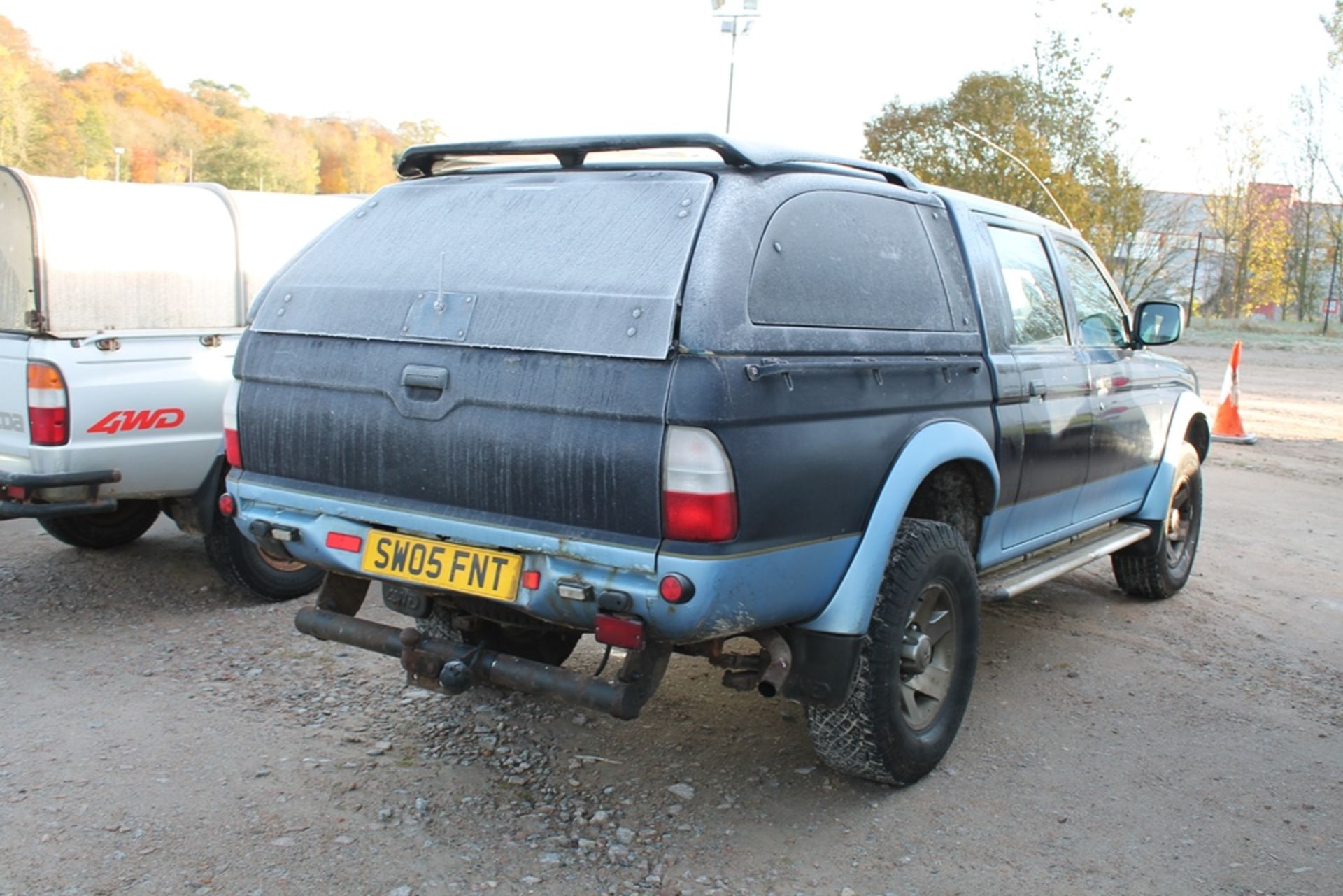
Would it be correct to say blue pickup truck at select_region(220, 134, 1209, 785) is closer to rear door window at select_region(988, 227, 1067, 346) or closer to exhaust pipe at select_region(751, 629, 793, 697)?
exhaust pipe at select_region(751, 629, 793, 697)

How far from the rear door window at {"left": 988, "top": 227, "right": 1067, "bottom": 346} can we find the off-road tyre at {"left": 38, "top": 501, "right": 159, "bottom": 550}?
4484mm

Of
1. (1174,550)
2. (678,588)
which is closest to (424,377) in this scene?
(678,588)

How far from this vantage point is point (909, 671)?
147 inches

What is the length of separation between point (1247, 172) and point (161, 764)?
156 ft

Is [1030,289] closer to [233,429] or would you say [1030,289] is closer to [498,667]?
[498,667]

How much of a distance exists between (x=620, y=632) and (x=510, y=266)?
110 centimetres

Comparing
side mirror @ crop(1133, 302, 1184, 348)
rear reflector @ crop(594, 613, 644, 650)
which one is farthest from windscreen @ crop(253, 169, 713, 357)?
side mirror @ crop(1133, 302, 1184, 348)

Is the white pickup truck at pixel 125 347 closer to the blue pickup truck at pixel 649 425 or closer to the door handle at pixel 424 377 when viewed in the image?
the blue pickup truck at pixel 649 425

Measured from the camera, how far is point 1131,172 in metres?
33.0

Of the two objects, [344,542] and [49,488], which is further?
[49,488]

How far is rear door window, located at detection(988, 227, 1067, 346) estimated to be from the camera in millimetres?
4598

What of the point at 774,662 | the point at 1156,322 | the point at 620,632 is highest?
the point at 1156,322

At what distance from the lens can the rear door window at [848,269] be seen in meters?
3.28

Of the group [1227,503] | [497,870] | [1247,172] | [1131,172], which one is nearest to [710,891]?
[497,870]
